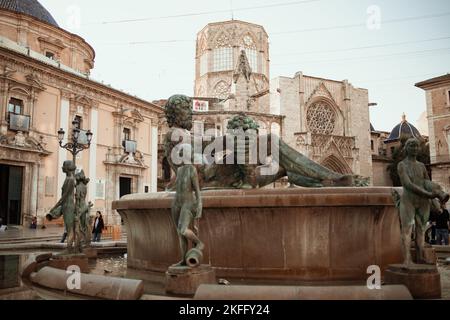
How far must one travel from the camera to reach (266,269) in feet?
14.2

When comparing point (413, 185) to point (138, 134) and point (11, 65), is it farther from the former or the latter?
point (138, 134)

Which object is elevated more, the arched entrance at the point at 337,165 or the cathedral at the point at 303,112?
the cathedral at the point at 303,112

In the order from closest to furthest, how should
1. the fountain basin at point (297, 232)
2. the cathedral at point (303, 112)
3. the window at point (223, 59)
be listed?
the fountain basin at point (297, 232), the cathedral at point (303, 112), the window at point (223, 59)

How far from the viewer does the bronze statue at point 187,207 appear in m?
3.64

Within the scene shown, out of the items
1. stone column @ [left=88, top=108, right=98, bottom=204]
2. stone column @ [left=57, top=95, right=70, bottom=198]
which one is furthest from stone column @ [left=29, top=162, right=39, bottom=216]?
stone column @ [left=88, top=108, right=98, bottom=204]

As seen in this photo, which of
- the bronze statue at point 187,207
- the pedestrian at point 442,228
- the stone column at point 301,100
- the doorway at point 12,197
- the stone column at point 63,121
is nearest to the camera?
the bronze statue at point 187,207

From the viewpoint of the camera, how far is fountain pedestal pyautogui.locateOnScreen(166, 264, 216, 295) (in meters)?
3.41

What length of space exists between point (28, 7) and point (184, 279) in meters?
29.6

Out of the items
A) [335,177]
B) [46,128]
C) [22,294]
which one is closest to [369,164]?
[46,128]

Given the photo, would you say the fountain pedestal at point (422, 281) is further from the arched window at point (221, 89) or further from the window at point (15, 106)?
the arched window at point (221, 89)

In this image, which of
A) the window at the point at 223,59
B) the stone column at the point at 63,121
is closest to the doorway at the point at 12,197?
the stone column at the point at 63,121

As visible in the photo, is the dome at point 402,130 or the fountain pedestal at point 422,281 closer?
the fountain pedestal at point 422,281

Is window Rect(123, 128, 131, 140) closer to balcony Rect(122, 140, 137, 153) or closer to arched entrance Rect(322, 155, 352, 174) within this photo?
balcony Rect(122, 140, 137, 153)

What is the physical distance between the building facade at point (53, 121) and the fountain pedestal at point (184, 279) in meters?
19.5
